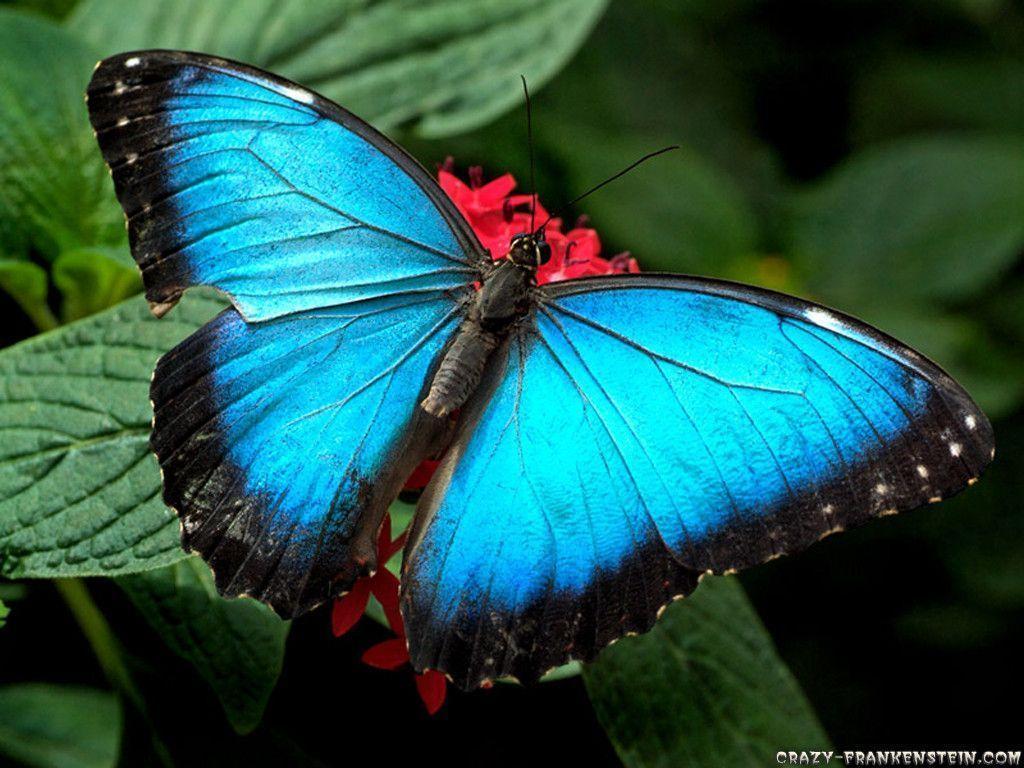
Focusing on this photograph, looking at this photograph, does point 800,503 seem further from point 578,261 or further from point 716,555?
point 578,261

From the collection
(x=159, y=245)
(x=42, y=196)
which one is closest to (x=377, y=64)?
(x=42, y=196)

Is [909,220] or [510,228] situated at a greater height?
[909,220]

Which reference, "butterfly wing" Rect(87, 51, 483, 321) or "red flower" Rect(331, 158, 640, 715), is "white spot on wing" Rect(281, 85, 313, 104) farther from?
"red flower" Rect(331, 158, 640, 715)

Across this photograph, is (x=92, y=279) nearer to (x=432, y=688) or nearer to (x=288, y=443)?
(x=288, y=443)

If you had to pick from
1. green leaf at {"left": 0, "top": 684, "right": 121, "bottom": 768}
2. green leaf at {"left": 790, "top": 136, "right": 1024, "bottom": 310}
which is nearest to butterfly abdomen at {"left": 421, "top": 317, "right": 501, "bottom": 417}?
green leaf at {"left": 0, "top": 684, "right": 121, "bottom": 768}

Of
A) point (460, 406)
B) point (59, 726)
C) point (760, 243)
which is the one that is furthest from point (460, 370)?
point (760, 243)

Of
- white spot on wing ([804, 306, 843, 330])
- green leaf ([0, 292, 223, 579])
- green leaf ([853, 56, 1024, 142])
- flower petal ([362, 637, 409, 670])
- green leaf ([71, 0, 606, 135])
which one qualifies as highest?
green leaf ([853, 56, 1024, 142])

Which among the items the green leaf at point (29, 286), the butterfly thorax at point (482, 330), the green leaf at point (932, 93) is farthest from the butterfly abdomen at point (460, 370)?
the green leaf at point (932, 93)
